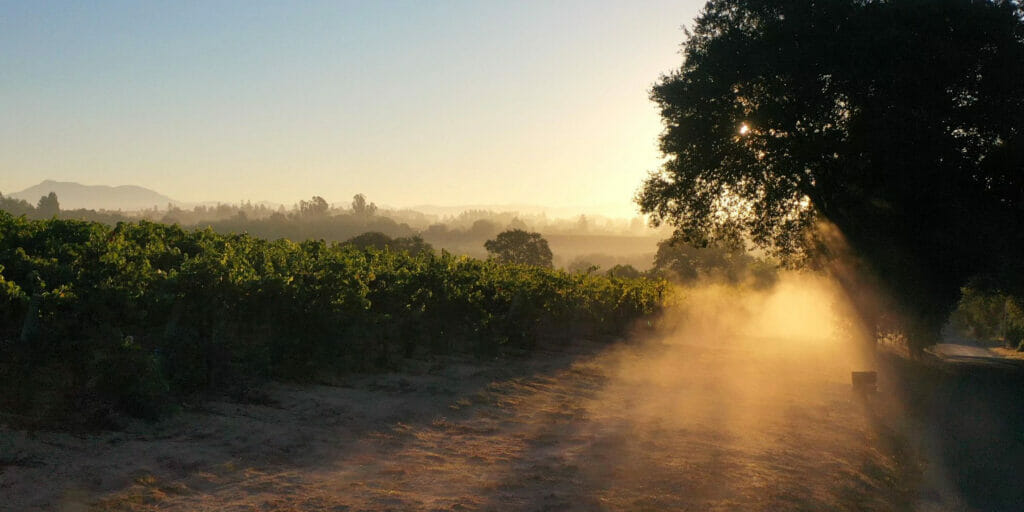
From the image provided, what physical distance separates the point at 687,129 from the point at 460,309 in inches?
437

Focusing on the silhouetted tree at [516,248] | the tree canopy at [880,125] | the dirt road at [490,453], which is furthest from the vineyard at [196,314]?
the silhouetted tree at [516,248]

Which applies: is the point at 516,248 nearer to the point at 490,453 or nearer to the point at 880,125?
the point at 880,125

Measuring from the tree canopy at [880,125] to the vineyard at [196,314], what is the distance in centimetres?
972

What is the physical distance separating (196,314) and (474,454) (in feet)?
16.2

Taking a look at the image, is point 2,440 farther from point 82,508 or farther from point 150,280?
point 150,280

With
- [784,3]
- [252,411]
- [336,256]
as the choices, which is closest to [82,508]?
[252,411]

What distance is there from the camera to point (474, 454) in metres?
8.99

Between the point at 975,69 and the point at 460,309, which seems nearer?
the point at 460,309

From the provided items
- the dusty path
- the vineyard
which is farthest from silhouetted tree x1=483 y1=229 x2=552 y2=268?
the dusty path

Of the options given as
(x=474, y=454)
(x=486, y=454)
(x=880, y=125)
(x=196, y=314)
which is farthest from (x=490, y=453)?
(x=880, y=125)

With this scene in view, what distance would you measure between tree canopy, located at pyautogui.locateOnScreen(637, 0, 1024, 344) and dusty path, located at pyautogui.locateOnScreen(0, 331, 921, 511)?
25.0ft

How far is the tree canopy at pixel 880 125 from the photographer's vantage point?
65.5 ft

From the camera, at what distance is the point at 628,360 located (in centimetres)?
2202

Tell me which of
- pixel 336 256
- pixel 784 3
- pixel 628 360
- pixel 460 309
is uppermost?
pixel 784 3
